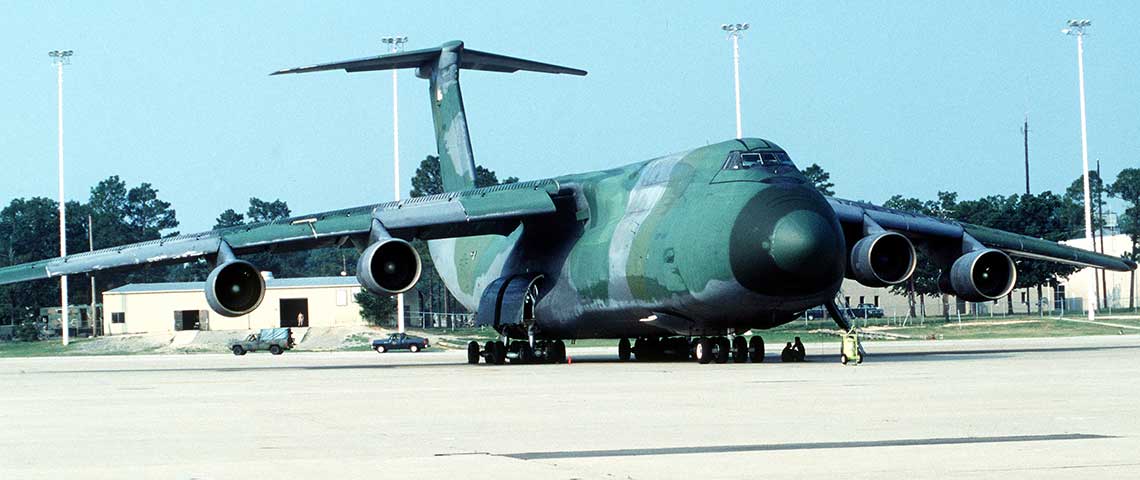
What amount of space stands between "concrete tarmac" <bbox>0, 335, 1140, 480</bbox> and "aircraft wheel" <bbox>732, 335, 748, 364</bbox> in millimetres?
4177

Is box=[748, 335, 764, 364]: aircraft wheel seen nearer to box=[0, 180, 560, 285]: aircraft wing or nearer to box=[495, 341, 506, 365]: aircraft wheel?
box=[0, 180, 560, 285]: aircraft wing

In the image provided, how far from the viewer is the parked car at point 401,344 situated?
5366cm

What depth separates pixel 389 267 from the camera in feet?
89.2

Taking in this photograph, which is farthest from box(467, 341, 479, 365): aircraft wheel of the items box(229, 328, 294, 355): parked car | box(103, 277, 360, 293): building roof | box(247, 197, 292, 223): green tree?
box(247, 197, 292, 223): green tree

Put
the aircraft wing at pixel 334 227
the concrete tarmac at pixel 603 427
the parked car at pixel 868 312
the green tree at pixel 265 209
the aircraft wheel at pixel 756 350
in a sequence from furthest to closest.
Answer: the green tree at pixel 265 209 → the parked car at pixel 868 312 → the aircraft wing at pixel 334 227 → the aircraft wheel at pixel 756 350 → the concrete tarmac at pixel 603 427

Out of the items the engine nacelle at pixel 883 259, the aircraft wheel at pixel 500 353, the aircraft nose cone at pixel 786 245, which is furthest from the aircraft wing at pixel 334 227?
the engine nacelle at pixel 883 259

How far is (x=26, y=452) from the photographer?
1125 centimetres

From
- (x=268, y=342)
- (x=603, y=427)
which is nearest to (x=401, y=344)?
(x=268, y=342)

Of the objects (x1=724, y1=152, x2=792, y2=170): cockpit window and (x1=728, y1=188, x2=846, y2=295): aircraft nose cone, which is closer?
(x1=728, y1=188, x2=846, y2=295): aircraft nose cone

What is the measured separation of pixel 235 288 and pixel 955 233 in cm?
1445

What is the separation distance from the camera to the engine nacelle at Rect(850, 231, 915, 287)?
27.1 meters

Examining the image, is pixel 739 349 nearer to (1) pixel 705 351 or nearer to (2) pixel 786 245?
(1) pixel 705 351

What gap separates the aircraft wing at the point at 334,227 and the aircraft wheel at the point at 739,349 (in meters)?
4.61

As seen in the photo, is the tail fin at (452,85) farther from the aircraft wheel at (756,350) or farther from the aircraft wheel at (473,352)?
the aircraft wheel at (756,350)
